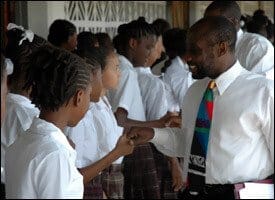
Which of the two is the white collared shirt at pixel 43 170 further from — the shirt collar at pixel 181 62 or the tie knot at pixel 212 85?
the shirt collar at pixel 181 62

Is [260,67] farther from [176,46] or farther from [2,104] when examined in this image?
[2,104]

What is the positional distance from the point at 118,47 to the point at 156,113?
52 cm

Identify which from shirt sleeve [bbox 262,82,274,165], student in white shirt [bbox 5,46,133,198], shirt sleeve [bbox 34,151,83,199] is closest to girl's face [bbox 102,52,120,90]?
shirt sleeve [bbox 262,82,274,165]

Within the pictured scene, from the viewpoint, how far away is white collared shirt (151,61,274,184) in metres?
2.14

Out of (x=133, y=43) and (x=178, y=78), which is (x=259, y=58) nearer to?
(x=178, y=78)

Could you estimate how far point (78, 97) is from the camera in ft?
5.54

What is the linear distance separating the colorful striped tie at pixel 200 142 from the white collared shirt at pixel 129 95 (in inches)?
41.6

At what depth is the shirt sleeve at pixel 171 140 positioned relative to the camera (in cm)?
242

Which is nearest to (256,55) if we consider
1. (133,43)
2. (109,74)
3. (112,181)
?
(133,43)

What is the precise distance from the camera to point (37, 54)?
5.68 ft

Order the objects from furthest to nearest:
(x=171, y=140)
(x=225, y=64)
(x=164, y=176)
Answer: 1. (x=164, y=176)
2. (x=171, y=140)
3. (x=225, y=64)

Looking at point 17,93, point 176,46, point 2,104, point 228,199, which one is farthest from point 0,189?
point 176,46

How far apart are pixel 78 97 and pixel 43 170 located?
0.93 ft

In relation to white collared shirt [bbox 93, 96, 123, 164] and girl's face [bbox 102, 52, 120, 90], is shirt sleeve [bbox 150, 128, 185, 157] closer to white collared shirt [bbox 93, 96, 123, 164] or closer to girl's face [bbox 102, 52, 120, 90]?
white collared shirt [bbox 93, 96, 123, 164]
